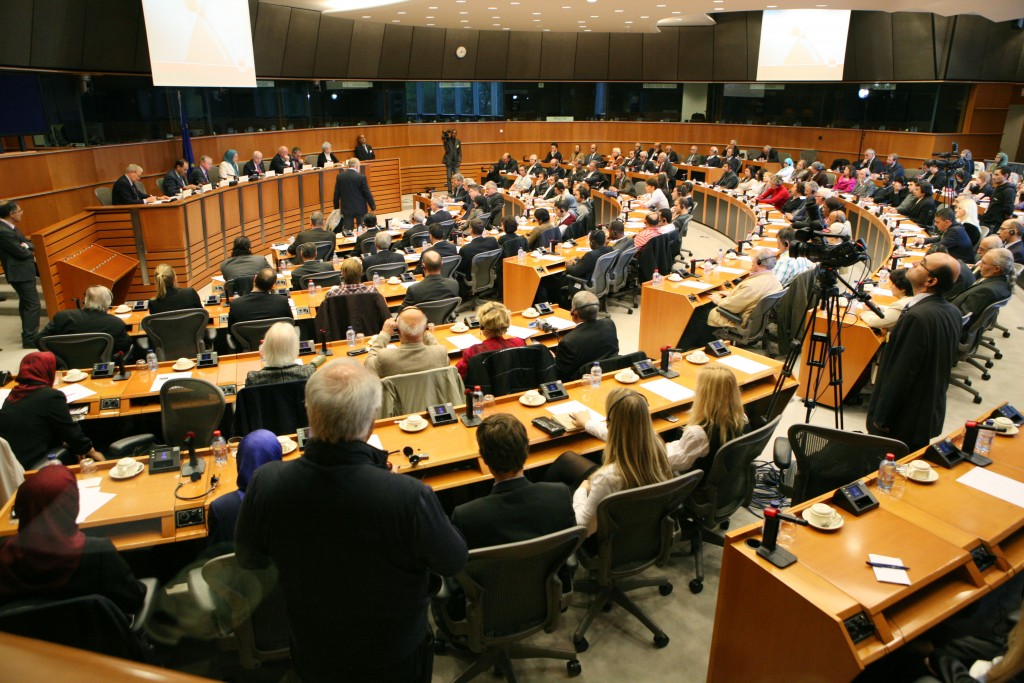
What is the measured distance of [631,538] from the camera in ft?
10.7

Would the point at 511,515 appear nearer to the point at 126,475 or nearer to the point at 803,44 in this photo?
the point at 126,475

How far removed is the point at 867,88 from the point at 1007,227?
1193 centimetres

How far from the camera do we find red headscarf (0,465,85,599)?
1.37 meters

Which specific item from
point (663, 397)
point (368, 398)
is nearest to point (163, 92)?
point (663, 397)

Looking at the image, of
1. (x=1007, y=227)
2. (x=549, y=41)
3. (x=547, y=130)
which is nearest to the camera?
(x=1007, y=227)

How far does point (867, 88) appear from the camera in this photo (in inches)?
698

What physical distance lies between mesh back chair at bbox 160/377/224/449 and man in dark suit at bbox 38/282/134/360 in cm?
151

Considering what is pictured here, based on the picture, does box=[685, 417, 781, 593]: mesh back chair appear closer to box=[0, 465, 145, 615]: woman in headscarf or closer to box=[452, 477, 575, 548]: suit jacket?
box=[452, 477, 575, 548]: suit jacket

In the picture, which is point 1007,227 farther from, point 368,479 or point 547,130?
point 547,130

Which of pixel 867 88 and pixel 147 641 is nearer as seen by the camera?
pixel 147 641

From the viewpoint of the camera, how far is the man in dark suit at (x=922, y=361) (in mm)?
3889

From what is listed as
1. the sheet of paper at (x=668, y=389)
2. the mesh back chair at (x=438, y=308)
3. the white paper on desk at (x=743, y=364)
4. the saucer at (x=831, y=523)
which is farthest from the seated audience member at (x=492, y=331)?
the saucer at (x=831, y=523)

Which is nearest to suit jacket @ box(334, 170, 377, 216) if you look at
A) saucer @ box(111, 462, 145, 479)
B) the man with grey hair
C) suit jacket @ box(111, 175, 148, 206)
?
suit jacket @ box(111, 175, 148, 206)

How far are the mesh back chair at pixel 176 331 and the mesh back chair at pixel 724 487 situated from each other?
14.1 ft
